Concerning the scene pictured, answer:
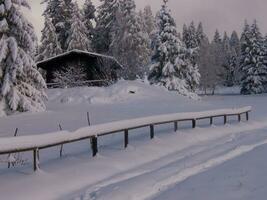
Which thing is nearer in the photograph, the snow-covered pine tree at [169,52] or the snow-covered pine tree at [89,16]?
the snow-covered pine tree at [169,52]

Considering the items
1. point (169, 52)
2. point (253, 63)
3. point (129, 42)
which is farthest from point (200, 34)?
point (169, 52)

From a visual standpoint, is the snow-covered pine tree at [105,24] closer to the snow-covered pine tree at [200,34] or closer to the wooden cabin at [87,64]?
the wooden cabin at [87,64]

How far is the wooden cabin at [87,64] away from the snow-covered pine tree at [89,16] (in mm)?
25775

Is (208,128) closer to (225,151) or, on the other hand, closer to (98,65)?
(225,151)

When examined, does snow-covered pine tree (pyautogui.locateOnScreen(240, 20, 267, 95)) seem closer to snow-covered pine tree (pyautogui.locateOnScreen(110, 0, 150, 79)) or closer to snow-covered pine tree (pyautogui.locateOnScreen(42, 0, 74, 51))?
snow-covered pine tree (pyautogui.locateOnScreen(110, 0, 150, 79))

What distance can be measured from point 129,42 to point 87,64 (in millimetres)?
15781

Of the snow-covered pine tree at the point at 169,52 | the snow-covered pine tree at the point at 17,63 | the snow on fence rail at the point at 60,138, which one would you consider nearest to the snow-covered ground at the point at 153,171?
the snow on fence rail at the point at 60,138

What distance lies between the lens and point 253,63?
256 ft

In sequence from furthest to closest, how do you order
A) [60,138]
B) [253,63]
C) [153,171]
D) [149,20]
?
[149,20] < [253,63] < [153,171] < [60,138]

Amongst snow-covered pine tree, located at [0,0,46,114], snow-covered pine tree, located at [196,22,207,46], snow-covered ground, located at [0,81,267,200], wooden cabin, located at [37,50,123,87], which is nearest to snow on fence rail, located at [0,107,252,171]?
snow-covered ground, located at [0,81,267,200]

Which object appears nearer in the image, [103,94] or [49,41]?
[103,94]

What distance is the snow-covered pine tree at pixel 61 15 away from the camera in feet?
243

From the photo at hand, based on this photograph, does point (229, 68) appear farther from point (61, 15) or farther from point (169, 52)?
point (169, 52)

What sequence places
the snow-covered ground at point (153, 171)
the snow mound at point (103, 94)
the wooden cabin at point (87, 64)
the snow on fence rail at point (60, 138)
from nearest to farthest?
the snow-covered ground at point (153, 171)
the snow on fence rail at point (60, 138)
the snow mound at point (103, 94)
the wooden cabin at point (87, 64)
